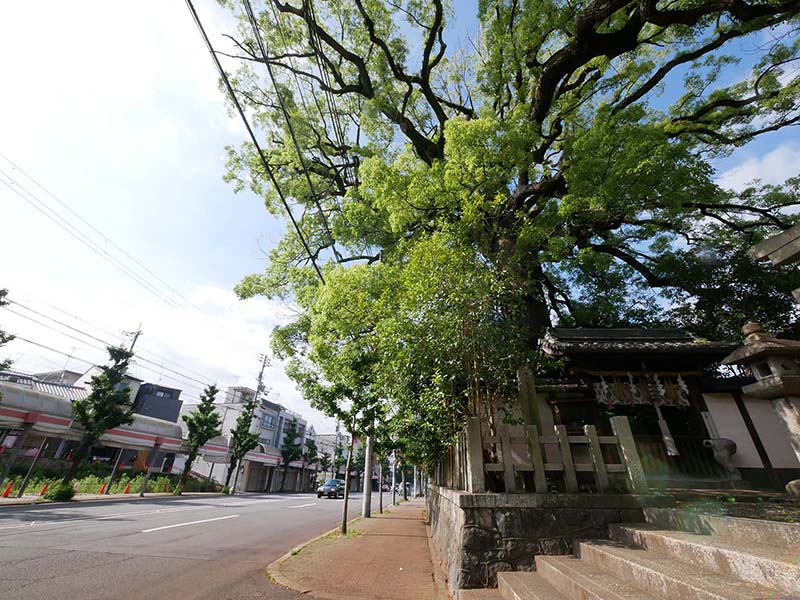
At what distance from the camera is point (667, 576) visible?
2.65m

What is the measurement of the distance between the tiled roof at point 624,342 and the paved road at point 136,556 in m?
7.88

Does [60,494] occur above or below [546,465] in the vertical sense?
below

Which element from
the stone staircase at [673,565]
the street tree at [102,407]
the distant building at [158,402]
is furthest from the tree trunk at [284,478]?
the stone staircase at [673,565]

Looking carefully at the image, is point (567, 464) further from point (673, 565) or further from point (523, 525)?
point (673, 565)

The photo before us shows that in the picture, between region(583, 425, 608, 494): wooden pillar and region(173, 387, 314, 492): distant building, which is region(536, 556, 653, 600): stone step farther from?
region(173, 387, 314, 492): distant building

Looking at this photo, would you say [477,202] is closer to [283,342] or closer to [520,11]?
[520,11]

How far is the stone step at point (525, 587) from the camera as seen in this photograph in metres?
3.36

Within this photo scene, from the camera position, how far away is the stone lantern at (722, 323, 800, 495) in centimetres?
495

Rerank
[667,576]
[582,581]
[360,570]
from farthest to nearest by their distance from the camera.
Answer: [360,570], [582,581], [667,576]

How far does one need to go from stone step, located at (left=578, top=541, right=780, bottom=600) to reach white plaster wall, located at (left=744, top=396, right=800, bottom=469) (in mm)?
7540

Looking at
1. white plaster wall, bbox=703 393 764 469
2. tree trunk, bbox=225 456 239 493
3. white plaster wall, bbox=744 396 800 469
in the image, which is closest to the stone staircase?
white plaster wall, bbox=703 393 764 469

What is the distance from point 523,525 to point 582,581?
49.9 inches

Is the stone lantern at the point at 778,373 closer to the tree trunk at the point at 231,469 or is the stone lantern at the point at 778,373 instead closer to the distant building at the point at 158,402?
the tree trunk at the point at 231,469

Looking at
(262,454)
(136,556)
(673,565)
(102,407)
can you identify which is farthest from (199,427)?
(673,565)
